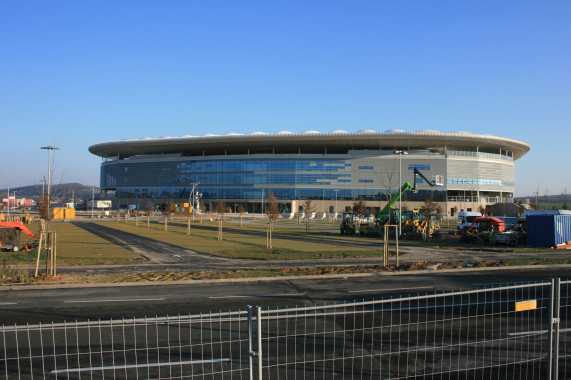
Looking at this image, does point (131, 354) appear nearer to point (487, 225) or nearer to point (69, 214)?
point (487, 225)

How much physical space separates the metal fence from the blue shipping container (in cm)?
2276

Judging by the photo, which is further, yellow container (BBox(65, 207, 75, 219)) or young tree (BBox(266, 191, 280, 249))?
yellow container (BBox(65, 207, 75, 219))

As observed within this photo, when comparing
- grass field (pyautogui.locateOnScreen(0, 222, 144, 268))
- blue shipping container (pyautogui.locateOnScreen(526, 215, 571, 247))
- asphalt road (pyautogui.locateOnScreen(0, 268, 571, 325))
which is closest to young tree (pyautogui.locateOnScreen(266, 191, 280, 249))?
grass field (pyautogui.locateOnScreen(0, 222, 144, 268))

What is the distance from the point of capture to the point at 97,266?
757 inches

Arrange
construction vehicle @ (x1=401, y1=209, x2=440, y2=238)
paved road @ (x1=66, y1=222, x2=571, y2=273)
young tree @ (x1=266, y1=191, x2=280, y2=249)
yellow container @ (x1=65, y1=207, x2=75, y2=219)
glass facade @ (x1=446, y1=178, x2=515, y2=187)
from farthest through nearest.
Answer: glass facade @ (x1=446, y1=178, x2=515, y2=187) < yellow container @ (x1=65, y1=207, x2=75, y2=219) < construction vehicle @ (x1=401, y1=209, x2=440, y2=238) < young tree @ (x1=266, y1=191, x2=280, y2=249) < paved road @ (x1=66, y1=222, x2=571, y2=273)

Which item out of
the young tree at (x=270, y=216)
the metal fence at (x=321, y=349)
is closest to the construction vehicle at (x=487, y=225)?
the young tree at (x=270, y=216)

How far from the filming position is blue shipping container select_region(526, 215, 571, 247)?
94.7 feet

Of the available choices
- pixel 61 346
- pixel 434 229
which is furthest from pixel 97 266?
pixel 434 229

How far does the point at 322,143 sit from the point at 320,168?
6.03 m

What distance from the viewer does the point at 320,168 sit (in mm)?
99125

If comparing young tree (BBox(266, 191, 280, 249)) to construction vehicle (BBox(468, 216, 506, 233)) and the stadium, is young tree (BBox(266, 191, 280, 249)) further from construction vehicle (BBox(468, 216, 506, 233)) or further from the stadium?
the stadium

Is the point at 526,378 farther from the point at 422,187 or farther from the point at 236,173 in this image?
the point at 236,173

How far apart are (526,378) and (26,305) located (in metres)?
11.9

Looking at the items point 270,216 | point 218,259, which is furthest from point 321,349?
point 270,216
